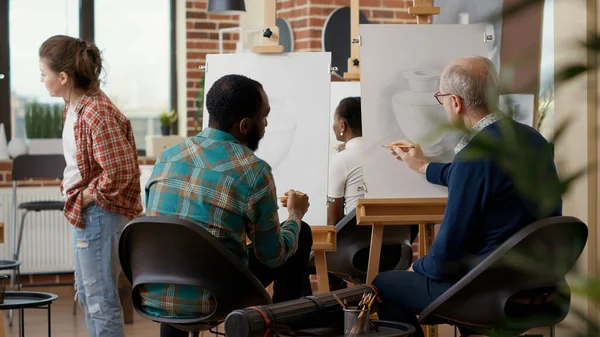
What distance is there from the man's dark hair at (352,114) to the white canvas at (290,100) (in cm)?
52

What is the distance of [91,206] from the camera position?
3076 mm

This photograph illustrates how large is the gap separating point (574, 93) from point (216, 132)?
2.34 m

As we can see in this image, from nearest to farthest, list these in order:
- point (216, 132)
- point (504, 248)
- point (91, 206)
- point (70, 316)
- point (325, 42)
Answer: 1. point (504, 248)
2. point (216, 132)
3. point (91, 206)
4. point (70, 316)
5. point (325, 42)

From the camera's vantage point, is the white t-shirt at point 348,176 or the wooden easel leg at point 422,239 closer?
the wooden easel leg at point 422,239

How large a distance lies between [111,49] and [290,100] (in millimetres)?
3600

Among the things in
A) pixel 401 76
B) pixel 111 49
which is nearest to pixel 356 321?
pixel 401 76

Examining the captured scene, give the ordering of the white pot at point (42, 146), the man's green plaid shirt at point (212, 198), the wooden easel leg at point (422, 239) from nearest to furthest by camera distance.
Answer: the man's green plaid shirt at point (212, 198) → the wooden easel leg at point (422, 239) → the white pot at point (42, 146)

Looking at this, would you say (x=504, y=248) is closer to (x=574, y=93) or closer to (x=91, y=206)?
(x=91, y=206)

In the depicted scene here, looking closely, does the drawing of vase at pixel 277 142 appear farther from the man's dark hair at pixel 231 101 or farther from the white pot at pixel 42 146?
the white pot at pixel 42 146

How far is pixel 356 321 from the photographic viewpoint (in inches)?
99.7

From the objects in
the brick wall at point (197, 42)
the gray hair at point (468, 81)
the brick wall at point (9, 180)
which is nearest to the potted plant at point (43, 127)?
the brick wall at point (9, 180)

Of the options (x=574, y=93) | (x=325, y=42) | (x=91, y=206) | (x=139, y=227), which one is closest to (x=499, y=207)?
(x=139, y=227)

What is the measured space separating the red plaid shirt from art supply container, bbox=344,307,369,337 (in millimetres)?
1005

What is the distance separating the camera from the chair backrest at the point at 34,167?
602 centimetres
